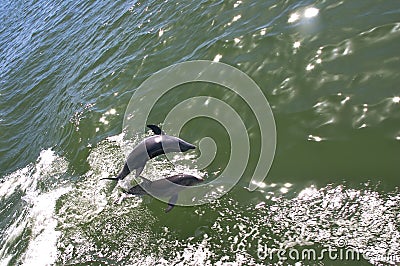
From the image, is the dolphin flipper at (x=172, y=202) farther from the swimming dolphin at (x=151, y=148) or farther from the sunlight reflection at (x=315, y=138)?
the sunlight reflection at (x=315, y=138)

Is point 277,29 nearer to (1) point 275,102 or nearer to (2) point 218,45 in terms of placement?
(2) point 218,45

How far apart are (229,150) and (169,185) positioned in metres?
1.60

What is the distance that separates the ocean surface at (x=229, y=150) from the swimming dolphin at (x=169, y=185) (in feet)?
1.27

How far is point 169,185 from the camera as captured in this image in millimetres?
7648

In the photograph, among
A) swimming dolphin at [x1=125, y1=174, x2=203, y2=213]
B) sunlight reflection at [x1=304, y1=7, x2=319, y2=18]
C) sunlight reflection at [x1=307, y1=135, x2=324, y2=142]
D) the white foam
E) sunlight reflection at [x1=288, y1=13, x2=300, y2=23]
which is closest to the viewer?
sunlight reflection at [x1=307, y1=135, x2=324, y2=142]

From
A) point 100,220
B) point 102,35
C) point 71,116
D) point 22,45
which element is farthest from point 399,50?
point 22,45

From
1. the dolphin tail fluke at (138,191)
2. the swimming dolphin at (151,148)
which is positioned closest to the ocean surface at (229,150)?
the dolphin tail fluke at (138,191)

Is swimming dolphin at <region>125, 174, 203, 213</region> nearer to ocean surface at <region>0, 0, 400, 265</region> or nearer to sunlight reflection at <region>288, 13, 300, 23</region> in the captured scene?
ocean surface at <region>0, 0, 400, 265</region>

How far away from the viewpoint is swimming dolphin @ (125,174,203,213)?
762 cm

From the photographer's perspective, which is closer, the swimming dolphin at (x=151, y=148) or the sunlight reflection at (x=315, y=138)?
the sunlight reflection at (x=315, y=138)

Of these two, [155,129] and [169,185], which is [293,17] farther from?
[169,185]

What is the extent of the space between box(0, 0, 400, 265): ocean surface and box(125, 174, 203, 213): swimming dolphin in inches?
15.3

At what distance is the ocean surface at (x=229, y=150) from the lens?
6309 mm

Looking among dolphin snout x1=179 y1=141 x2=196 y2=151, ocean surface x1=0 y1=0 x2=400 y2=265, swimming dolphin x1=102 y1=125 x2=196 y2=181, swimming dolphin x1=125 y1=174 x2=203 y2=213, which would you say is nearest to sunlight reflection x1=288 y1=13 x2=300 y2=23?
ocean surface x1=0 y1=0 x2=400 y2=265
